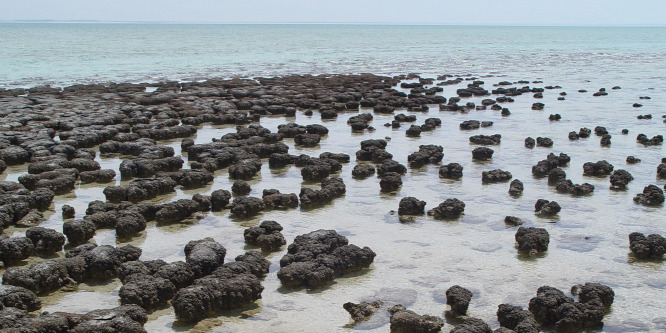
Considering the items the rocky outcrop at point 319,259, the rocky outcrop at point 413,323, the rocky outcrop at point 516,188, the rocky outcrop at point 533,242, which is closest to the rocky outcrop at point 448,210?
the rocky outcrop at point 533,242

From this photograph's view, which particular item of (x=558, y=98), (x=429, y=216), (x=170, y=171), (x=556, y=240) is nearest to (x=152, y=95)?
(x=170, y=171)

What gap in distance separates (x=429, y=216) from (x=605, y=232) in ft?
8.27

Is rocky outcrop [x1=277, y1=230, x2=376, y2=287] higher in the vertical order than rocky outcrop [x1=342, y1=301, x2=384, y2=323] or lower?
higher

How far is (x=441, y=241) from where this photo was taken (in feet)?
28.8

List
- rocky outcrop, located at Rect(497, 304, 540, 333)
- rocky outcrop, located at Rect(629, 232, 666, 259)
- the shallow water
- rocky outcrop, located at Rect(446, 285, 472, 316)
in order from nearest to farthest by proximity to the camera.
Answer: rocky outcrop, located at Rect(497, 304, 540, 333), rocky outcrop, located at Rect(446, 285, 472, 316), the shallow water, rocky outcrop, located at Rect(629, 232, 666, 259)

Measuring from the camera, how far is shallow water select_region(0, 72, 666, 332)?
6766mm

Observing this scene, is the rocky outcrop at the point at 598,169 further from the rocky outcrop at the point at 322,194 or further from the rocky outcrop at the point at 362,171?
the rocky outcrop at the point at 322,194

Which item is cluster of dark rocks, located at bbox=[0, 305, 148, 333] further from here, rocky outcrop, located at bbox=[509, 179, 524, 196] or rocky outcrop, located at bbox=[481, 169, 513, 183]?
rocky outcrop, located at bbox=[481, 169, 513, 183]

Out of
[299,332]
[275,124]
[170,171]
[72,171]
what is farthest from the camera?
[275,124]

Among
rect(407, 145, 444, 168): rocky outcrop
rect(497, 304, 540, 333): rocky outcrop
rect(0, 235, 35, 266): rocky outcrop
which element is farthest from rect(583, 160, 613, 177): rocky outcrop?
rect(0, 235, 35, 266): rocky outcrop

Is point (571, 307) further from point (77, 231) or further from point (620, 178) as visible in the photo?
point (77, 231)

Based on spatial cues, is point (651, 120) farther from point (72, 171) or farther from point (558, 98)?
point (72, 171)

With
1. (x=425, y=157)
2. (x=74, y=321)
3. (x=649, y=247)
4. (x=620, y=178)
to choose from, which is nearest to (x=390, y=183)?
(x=425, y=157)

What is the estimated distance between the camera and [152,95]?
24.6 meters
